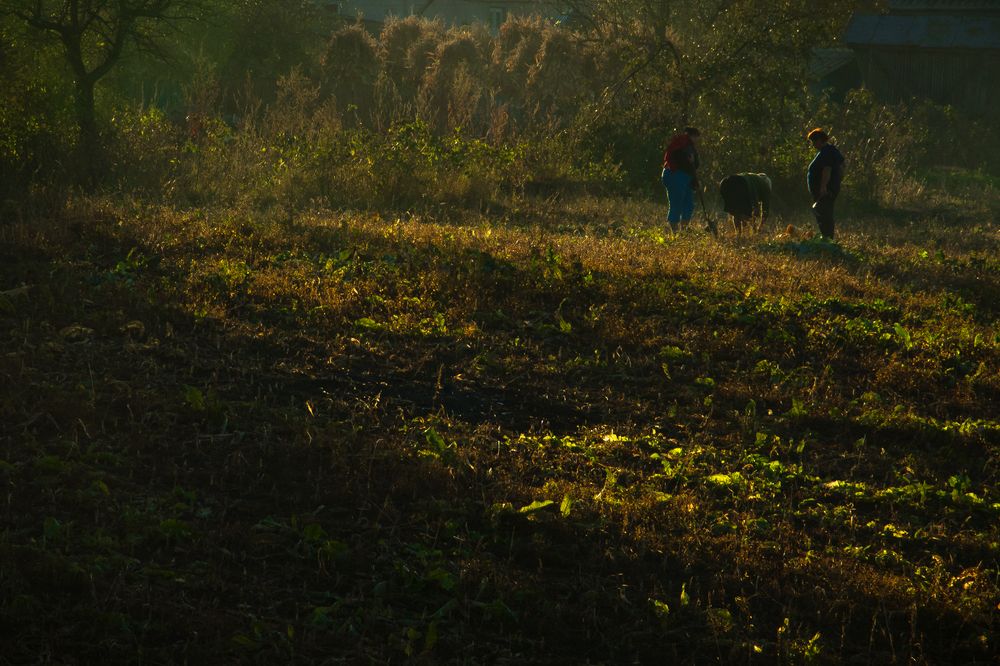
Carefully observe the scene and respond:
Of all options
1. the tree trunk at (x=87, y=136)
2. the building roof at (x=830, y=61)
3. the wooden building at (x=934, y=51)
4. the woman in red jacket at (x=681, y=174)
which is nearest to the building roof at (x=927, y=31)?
the wooden building at (x=934, y=51)

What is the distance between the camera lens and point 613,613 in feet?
14.8

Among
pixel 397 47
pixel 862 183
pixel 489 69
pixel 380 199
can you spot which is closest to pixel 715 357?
pixel 380 199

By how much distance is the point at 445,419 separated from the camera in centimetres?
652

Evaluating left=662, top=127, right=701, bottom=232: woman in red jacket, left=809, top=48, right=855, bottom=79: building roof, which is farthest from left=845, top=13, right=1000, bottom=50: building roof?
left=662, top=127, right=701, bottom=232: woman in red jacket

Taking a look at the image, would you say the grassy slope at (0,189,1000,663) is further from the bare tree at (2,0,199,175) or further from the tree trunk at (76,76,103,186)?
the bare tree at (2,0,199,175)

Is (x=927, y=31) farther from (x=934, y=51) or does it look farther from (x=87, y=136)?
(x=87, y=136)

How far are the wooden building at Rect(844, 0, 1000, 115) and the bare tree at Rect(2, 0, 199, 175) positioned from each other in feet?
76.2

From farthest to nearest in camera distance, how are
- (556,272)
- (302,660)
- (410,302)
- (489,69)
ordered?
(489,69)
(556,272)
(410,302)
(302,660)

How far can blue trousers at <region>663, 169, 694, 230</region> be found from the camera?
15.8m

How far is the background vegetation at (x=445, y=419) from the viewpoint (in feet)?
14.4

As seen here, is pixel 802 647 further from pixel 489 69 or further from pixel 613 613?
pixel 489 69

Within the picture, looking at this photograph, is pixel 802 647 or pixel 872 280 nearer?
pixel 802 647

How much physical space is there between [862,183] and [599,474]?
1576 cm

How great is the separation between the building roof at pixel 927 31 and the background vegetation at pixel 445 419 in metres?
18.2
